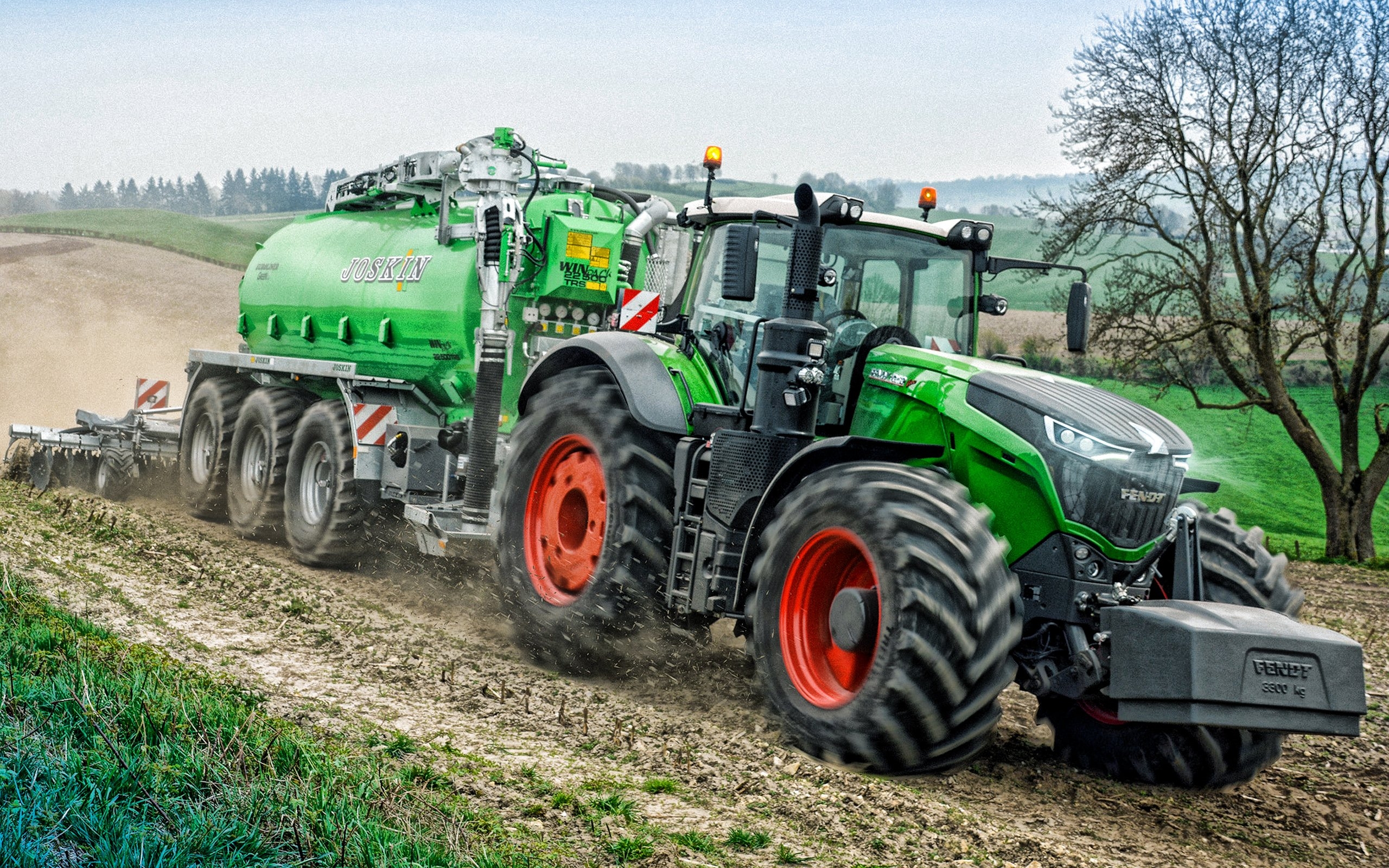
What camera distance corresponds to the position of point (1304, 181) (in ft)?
63.4

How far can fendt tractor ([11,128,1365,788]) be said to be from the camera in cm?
466

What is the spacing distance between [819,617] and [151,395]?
11532 mm

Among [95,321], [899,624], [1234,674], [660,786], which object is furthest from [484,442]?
[95,321]

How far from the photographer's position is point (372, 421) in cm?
1027

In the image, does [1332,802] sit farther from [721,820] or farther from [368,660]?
[368,660]

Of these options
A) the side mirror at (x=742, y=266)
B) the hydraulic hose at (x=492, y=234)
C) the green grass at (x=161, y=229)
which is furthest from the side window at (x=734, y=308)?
the green grass at (x=161, y=229)

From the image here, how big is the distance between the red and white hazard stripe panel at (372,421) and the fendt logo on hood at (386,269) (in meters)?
1.09

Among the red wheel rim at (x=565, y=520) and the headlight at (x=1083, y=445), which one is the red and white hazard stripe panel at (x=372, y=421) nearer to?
the red wheel rim at (x=565, y=520)

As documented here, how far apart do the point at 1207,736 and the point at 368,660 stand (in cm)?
424

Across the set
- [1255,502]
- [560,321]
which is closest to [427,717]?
[560,321]

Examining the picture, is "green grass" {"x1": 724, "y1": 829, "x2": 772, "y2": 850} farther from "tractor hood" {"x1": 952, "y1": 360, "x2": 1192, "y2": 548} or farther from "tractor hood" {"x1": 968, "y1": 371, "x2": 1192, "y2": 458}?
"tractor hood" {"x1": 968, "y1": 371, "x2": 1192, "y2": 458}

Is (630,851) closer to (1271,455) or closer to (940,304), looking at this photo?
(940,304)

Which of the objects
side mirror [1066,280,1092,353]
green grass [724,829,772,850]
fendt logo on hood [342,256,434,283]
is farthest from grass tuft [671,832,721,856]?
fendt logo on hood [342,256,434,283]

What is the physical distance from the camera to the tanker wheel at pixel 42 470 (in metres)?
14.2
